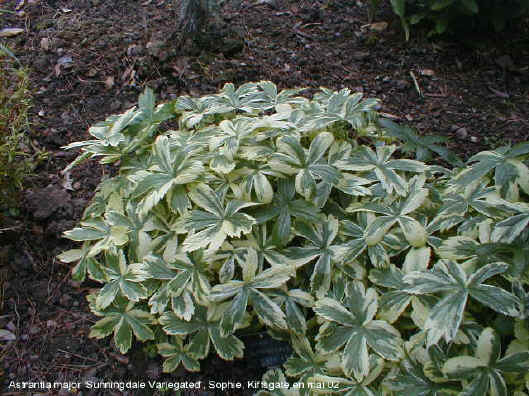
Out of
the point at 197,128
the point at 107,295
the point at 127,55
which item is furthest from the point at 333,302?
the point at 127,55

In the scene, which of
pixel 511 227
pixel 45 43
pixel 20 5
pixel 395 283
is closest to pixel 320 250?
pixel 395 283

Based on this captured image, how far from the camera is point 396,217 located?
5.41ft

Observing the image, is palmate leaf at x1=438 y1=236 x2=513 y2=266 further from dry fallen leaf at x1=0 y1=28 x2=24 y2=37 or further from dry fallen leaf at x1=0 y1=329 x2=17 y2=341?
dry fallen leaf at x1=0 y1=28 x2=24 y2=37

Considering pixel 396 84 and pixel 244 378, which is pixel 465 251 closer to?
pixel 244 378

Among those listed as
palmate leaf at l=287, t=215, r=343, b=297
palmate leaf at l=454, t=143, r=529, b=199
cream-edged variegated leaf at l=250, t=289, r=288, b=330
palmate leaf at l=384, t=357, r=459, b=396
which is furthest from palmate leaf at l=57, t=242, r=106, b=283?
palmate leaf at l=454, t=143, r=529, b=199

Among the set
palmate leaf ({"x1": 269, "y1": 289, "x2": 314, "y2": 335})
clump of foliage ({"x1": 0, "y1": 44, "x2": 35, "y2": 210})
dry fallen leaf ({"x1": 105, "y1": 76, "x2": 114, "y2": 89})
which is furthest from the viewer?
dry fallen leaf ({"x1": 105, "y1": 76, "x2": 114, "y2": 89})

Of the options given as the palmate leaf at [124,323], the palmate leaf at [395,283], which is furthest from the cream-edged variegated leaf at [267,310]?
the palmate leaf at [124,323]

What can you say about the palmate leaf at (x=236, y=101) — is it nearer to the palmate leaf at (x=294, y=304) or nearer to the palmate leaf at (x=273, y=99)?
the palmate leaf at (x=273, y=99)

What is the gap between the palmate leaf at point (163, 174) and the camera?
1663 mm

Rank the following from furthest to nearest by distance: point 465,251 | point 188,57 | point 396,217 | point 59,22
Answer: point 59,22 < point 188,57 < point 396,217 < point 465,251

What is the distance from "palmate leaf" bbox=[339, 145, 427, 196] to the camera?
5.66 feet

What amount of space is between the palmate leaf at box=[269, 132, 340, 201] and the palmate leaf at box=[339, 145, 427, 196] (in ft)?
0.30

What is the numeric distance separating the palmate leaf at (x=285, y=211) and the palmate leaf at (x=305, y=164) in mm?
44

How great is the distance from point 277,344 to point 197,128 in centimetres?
98
